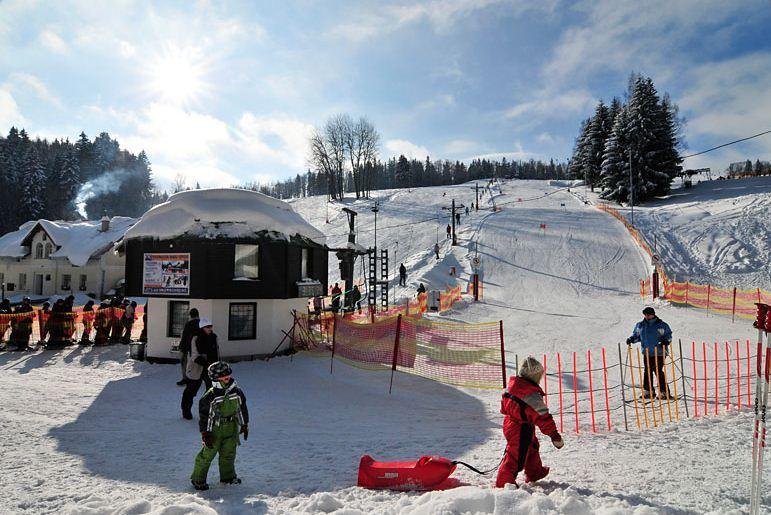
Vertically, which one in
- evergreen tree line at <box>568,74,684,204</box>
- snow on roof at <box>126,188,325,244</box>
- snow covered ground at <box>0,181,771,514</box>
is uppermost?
evergreen tree line at <box>568,74,684,204</box>

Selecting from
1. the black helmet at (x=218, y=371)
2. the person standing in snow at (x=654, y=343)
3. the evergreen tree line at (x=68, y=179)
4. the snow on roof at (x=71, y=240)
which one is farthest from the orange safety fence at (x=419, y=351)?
the evergreen tree line at (x=68, y=179)

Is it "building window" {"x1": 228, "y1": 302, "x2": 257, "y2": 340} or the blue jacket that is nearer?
the blue jacket

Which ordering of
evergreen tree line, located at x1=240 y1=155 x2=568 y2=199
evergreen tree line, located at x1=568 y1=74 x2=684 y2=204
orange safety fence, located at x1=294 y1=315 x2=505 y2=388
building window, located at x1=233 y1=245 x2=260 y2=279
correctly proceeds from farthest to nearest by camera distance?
evergreen tree line, located at x1=240 y1=155 x2=568 y2=199
evergreen tree line, located at x1=568 y1=74 x2=684 y2=204
building window, located at x1=233 y1=245 x2=260 y2=279
orange safety fence, located at x1=294 y1=315 x2=505 y2=388

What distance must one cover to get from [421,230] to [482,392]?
39.3 meters

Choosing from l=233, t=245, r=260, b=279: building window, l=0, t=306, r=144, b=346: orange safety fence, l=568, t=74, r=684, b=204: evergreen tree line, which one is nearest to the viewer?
l=233, t=245, r=260, b=279: building window

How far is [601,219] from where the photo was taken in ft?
152

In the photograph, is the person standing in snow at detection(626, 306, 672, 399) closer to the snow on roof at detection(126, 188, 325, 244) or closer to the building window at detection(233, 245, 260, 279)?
the snow on roof at detection(126, 188, 325, 244)

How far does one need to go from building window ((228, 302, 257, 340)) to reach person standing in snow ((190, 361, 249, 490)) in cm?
976

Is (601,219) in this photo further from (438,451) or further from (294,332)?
(438,451)

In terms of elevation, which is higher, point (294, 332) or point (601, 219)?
point (601, 219)

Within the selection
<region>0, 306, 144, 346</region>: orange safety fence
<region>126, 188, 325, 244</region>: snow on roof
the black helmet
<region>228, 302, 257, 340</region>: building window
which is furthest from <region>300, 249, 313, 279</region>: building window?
the black helmet

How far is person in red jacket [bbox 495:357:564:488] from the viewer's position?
16.7 ft

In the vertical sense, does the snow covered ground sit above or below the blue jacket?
below

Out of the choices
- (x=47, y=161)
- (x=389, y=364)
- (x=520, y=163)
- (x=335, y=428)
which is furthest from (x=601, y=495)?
(x=520, y=163)
